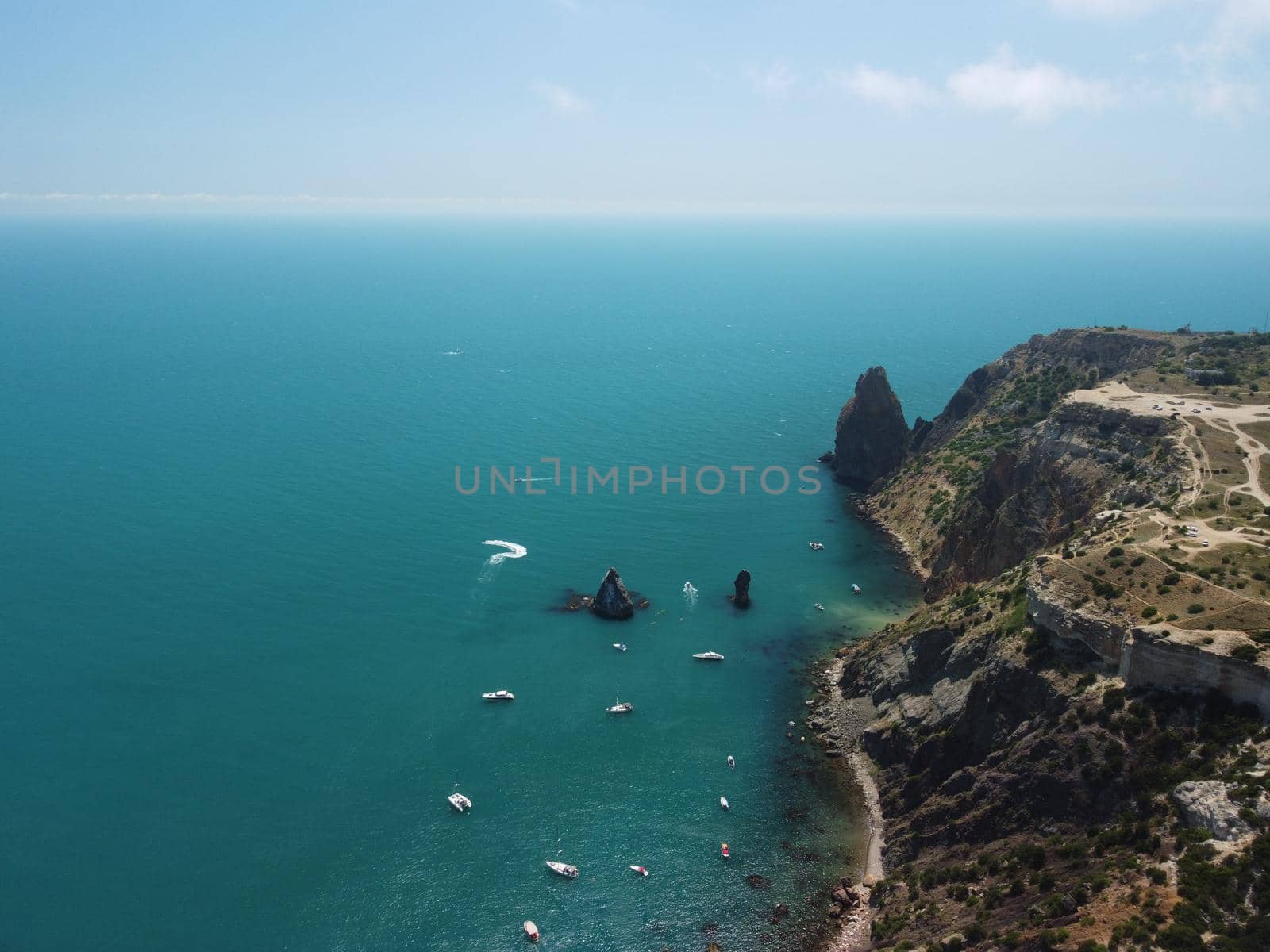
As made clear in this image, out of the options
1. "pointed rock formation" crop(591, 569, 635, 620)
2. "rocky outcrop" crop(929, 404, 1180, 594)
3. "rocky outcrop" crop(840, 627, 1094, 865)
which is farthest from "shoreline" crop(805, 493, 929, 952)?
"pointed rock formation" crop(591, 569, 635, 620)

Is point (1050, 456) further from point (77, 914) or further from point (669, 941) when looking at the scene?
point (77, 914)

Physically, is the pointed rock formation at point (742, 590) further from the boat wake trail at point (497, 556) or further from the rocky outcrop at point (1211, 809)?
the rocky outcrop at point (1211, 809)

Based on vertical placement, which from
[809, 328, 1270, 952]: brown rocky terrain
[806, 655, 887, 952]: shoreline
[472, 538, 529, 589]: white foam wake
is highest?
[809, 328, 1270, 952]: brown rocky terrain

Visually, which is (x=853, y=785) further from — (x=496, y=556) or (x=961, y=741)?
(x=496, y=556)

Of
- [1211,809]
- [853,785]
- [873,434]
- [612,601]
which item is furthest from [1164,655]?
[873,434]

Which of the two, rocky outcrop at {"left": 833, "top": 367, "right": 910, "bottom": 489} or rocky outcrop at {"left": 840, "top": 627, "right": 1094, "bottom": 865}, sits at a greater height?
rocky outcrop at {"left": 833, "top": 367, "right": 910, "bottom": 489}

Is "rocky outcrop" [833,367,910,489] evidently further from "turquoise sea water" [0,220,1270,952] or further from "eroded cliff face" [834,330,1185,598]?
"turquoise sea water" [0,220,1270,952]

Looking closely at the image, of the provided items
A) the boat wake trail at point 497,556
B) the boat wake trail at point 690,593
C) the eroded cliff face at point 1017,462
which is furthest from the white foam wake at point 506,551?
the eroded cliff face at point 1017,462
